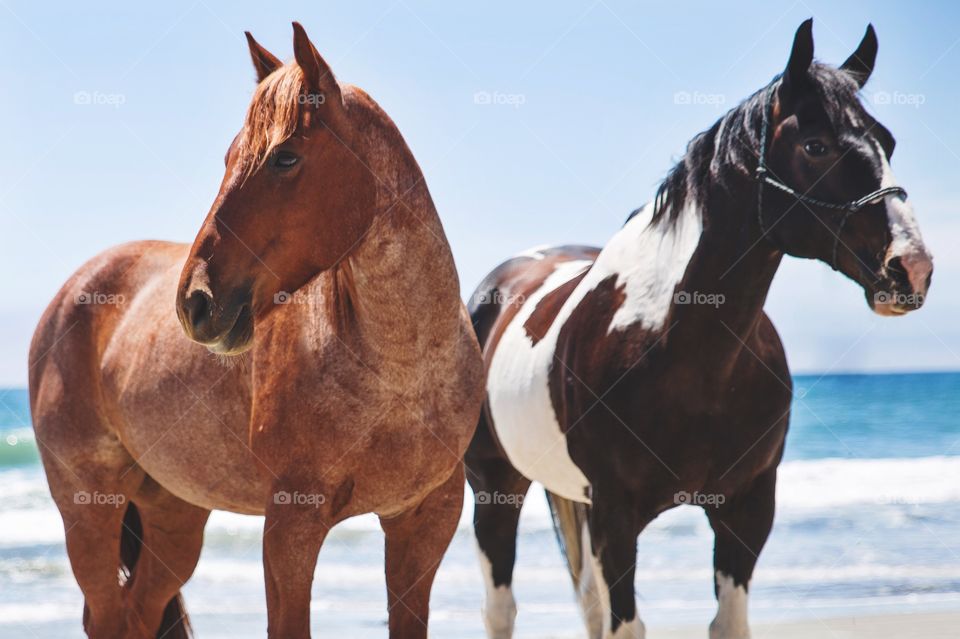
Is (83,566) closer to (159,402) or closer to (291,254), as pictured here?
(159,402)

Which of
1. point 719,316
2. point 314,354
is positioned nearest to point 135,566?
point 314,354

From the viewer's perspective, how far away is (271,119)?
247cm

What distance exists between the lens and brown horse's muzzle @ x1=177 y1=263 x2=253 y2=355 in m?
2.36

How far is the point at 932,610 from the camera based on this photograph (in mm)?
7344

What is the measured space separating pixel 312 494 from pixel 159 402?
79cm

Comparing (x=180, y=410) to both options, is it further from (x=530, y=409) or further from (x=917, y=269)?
(x=917, y=269)

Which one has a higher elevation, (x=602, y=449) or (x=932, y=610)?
(x=602, y=449)

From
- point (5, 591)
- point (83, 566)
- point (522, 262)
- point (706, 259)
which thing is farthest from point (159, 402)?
point (5, 591)

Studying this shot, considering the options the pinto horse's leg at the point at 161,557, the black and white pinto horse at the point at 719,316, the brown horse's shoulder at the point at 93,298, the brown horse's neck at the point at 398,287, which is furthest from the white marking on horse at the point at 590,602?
the brown horse's neck at the point at 398,287

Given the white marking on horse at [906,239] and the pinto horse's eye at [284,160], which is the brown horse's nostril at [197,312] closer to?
the pinto horse's eye at [284,160]

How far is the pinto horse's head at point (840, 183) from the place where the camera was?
9.86 ft

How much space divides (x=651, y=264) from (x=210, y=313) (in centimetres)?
194

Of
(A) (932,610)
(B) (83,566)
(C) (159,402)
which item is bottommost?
(A) (932,610)

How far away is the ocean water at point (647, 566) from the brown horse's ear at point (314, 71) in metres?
5.15
